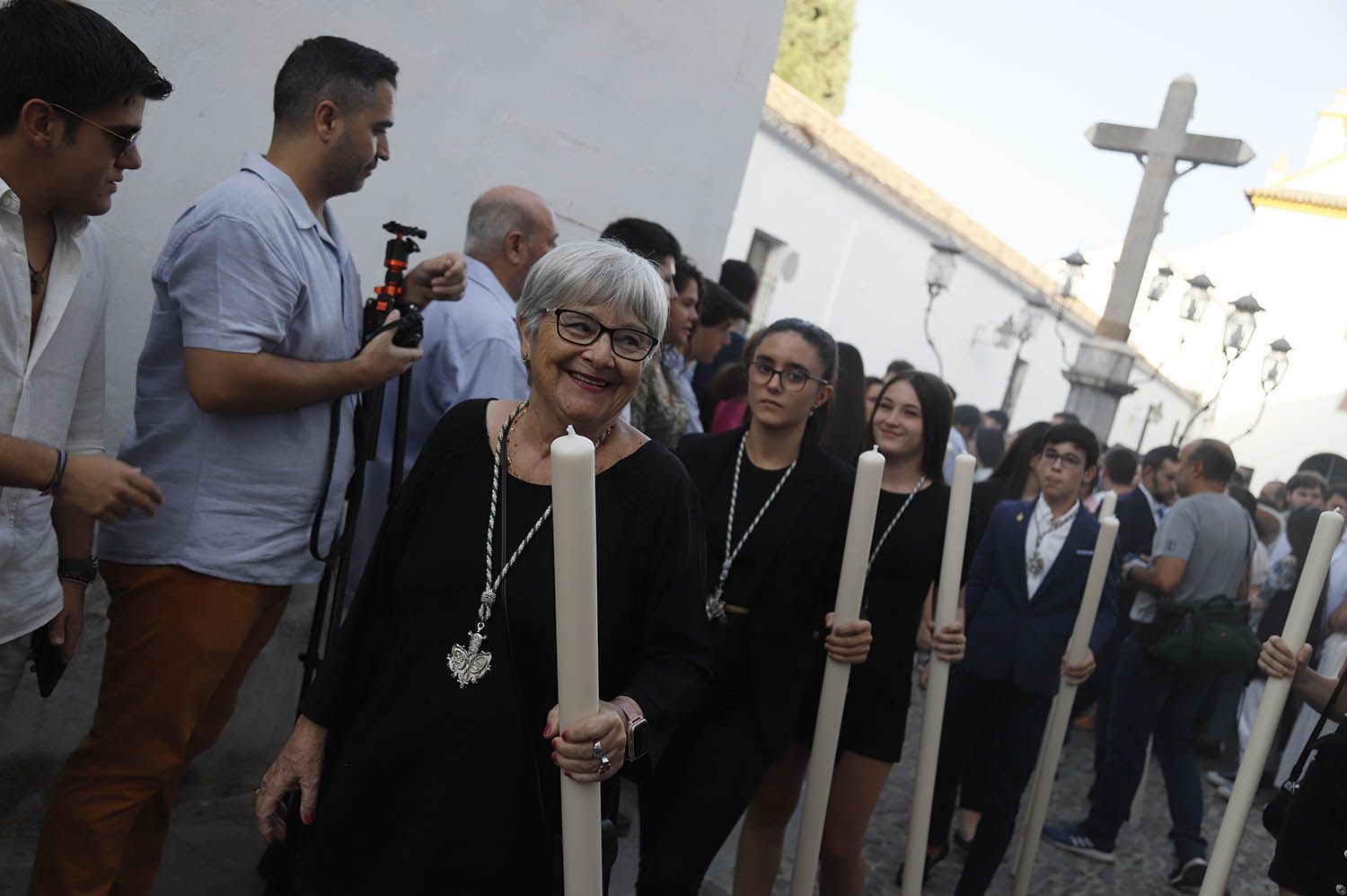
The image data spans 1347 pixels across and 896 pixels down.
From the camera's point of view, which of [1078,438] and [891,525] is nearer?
[891,525]

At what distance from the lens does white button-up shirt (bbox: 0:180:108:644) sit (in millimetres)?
2453

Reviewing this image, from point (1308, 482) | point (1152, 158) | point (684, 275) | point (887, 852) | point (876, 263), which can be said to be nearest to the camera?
point (684, 275)

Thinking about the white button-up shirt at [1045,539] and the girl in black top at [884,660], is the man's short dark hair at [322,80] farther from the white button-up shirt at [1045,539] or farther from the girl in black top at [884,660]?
the white button-up shirt at [1045,539]

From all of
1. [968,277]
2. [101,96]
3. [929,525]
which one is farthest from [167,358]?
[968,277]

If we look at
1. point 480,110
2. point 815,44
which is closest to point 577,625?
point 480,110

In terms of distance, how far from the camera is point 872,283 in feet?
76.5

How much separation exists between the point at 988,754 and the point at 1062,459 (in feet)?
4.30

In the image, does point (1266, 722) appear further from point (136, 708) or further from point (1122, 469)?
point (1122, 469)

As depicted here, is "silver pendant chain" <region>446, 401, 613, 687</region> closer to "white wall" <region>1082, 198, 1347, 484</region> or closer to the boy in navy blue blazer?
the boy in navy blue blazer

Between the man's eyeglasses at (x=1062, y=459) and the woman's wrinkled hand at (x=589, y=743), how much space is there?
380 centimetres

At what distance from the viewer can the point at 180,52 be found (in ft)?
12.5

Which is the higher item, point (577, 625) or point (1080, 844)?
point (577, 625)

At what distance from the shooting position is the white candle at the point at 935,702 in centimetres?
327

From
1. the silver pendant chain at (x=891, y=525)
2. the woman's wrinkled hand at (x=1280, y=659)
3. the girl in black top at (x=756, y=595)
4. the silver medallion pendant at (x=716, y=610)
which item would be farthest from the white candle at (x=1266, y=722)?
the silver pendant chain at (x=891, y=525)
